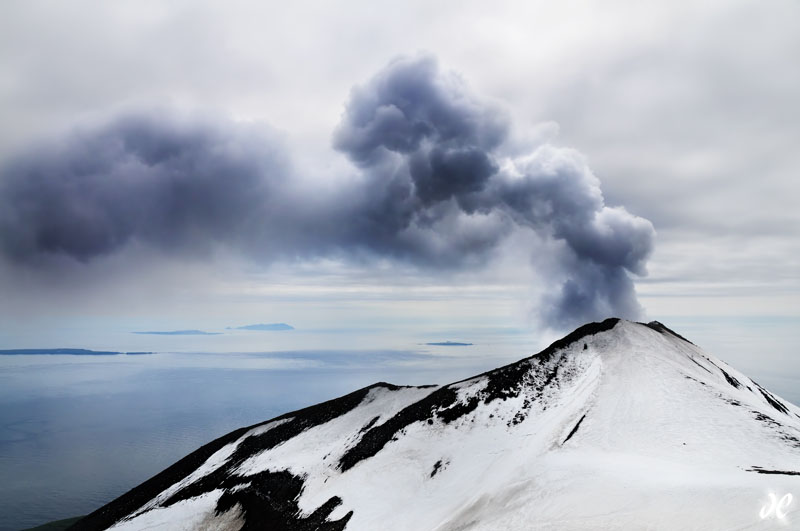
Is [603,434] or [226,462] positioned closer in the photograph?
[603,434]

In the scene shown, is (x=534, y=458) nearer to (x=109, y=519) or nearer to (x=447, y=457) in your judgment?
(x=447, y=457)

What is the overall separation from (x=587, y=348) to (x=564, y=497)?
126 feet

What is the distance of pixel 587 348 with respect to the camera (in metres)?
69.6

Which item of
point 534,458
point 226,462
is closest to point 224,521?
point 226,462

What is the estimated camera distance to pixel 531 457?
44688 mm

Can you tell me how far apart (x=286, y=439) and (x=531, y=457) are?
4401 cm
